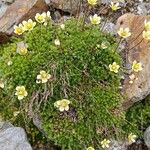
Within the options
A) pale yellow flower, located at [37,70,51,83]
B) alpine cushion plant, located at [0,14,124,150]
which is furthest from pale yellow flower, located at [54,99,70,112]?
pale yellow flower, located at [37,70,51,83]

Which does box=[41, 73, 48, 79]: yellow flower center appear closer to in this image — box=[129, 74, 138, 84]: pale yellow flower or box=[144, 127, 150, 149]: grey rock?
box=[129, 74, 138, 84]: pale yellow flower

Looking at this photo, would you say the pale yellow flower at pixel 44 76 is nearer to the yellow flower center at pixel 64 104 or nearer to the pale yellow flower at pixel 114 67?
the yellow flower center at pixel 64 104

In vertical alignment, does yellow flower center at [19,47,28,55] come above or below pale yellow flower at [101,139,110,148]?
above

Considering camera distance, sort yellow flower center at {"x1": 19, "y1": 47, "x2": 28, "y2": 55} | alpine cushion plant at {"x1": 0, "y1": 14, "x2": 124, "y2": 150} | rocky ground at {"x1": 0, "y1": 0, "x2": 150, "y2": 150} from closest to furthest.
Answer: alpine cushion plant at {"x1": 0, "y1": 14, "x2": 124, "y2": 150} < yellow flower center at {"x1": 19, "y1": 47, "x2": 28, "y2": 55} < rocky ground at {"x1": 0, "y1": 0, "x2": 150, "y2": 150}

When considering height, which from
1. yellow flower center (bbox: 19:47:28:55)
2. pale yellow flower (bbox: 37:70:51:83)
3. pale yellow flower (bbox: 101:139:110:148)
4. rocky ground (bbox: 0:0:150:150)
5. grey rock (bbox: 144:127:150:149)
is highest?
yellow flower center (bbox: 19:47:28:55)

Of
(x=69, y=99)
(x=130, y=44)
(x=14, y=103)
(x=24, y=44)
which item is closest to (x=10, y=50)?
(x=24, y=44)

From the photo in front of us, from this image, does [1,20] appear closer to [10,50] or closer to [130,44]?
[10,50]

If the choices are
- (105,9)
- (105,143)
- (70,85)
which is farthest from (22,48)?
(105,9)
